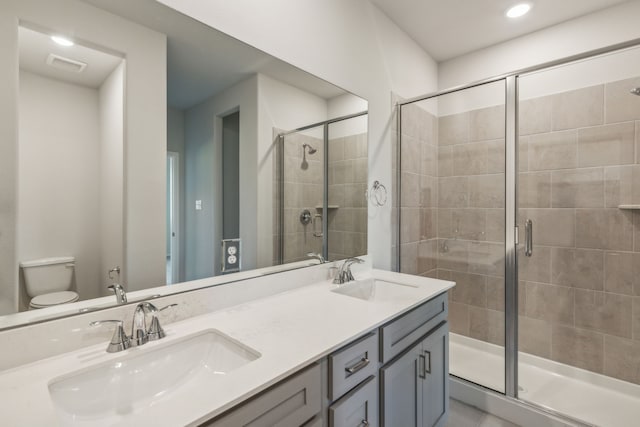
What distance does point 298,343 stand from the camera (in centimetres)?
94

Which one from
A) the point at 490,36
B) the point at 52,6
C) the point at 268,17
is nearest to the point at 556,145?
the point at 490,36

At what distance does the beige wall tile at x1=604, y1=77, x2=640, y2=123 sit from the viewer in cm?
199

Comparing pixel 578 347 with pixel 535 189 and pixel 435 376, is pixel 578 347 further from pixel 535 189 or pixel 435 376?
pixel 435 376

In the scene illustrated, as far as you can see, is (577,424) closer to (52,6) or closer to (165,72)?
(165,72)

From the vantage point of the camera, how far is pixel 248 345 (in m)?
0.92

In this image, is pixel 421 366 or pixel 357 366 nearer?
pixel 357 366

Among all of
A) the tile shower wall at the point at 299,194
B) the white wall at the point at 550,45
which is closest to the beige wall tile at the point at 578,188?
the white wall at the point at 550,45

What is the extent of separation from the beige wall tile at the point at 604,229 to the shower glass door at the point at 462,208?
58cm

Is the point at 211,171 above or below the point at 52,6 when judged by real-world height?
below

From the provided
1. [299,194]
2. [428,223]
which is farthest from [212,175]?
[428,223]

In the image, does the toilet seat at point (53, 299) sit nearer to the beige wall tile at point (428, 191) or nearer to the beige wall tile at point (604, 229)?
the beige wall tile at point (428, 191)

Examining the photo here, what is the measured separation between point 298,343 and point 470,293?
217 centimetres

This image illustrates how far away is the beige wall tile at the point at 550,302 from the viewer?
227 cm

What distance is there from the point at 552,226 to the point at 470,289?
2.60ft
